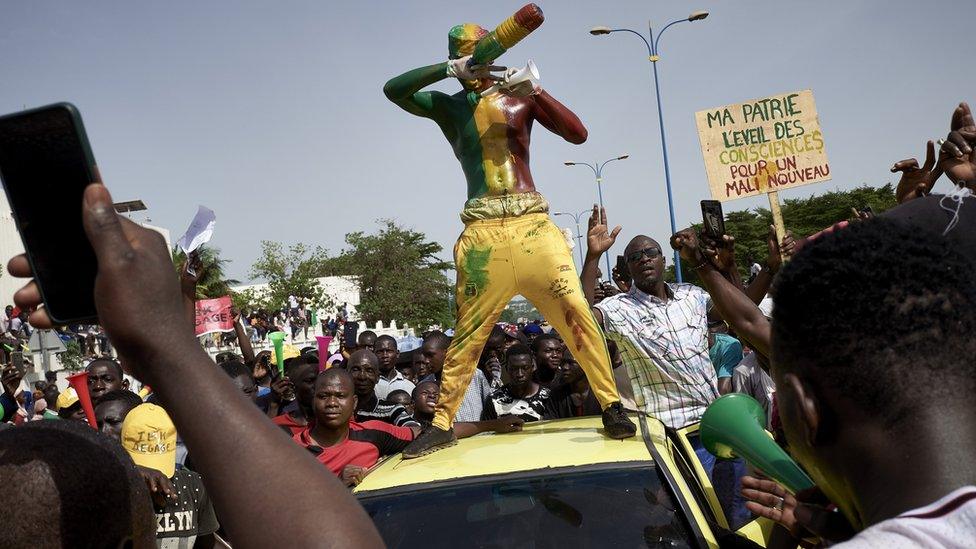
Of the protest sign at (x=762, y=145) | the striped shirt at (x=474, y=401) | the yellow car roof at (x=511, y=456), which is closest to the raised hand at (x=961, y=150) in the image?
the yellow car roof at (x=511, y=456)

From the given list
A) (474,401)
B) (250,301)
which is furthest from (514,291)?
(250,301)

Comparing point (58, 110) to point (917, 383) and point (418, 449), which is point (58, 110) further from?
point (418, 449)

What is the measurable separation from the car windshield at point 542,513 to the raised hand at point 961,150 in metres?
1.46

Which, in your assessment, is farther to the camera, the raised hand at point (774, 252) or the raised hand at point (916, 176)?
the raised hand at point (774, 252)

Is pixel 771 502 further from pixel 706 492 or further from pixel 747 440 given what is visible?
pixel 706 492

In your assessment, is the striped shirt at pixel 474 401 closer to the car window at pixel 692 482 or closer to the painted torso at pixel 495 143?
the painted torso at pixel 495 143

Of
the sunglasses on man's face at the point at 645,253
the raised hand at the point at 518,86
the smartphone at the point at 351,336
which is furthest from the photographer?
the smartphone at the point at 351,336

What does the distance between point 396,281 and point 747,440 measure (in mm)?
47410

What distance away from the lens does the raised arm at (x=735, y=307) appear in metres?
2.21

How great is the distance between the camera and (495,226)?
3.80 meters

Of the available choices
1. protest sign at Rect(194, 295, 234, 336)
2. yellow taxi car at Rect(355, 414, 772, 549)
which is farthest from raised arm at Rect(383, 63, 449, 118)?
protest sign at Rect(194, 295, 234, 336)

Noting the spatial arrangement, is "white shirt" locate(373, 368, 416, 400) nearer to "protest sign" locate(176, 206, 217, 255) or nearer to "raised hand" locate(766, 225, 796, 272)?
"raised hand" locate(766, 225, 796, 272)

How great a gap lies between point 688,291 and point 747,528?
7.60 ft

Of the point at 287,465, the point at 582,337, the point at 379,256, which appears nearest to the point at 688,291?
the point at 582,337
